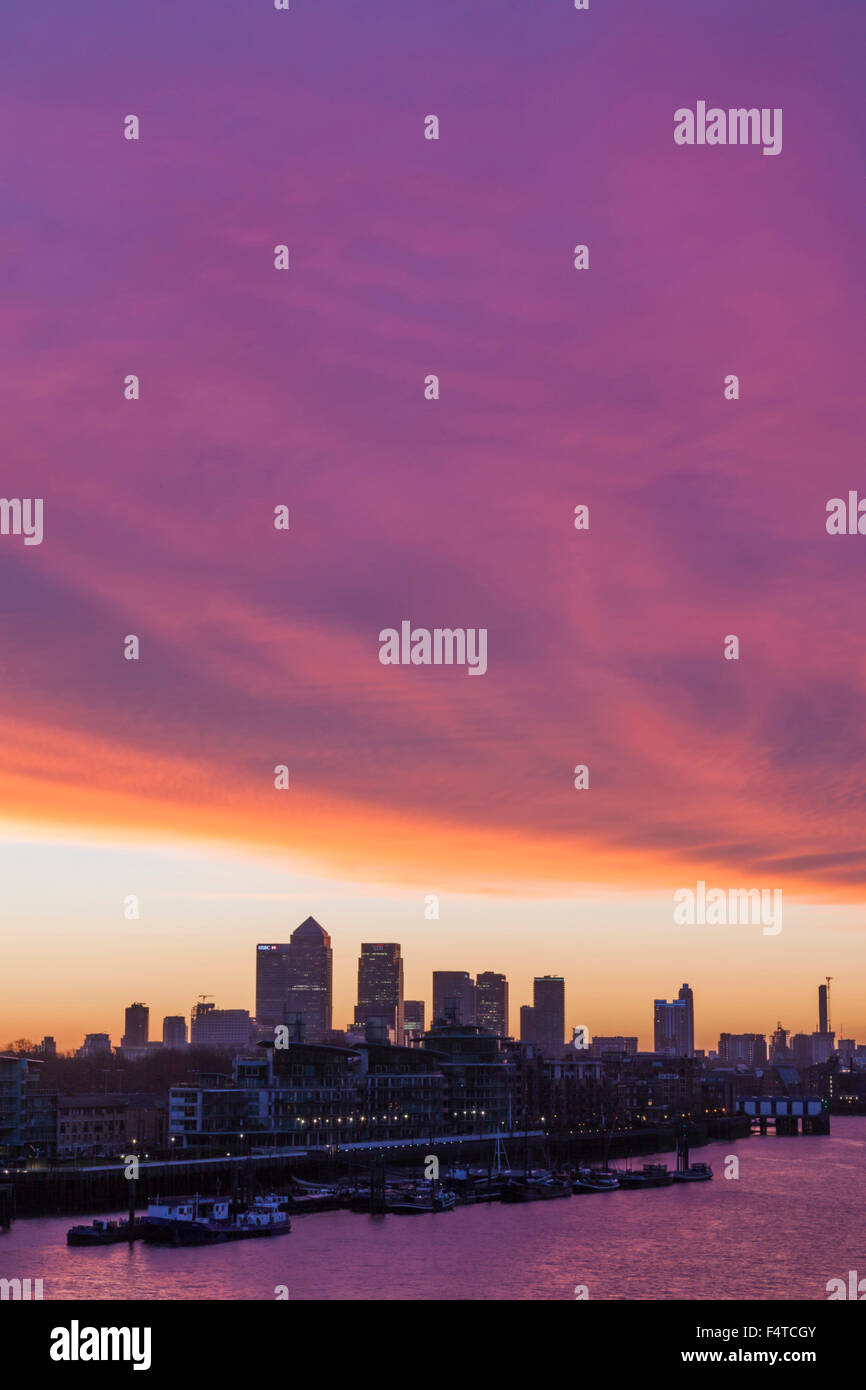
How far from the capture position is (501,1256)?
73.6m

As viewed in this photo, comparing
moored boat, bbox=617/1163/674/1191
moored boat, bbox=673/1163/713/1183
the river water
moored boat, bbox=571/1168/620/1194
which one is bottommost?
moored boat, bbox=673/1163/713/1183

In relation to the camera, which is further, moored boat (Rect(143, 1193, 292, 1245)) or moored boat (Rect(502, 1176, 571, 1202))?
moored boat (Rect(502, 1176, 571, 1202))

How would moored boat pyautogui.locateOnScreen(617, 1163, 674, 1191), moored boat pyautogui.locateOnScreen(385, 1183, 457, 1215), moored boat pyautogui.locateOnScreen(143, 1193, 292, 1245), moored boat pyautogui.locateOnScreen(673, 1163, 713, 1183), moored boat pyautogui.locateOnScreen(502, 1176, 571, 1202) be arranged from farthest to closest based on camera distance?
moored boat pyautogui.locateOnScreen(673, 1163, 713, 1183) < moored boat pyautogui.locateOnScreen(617, 1163, 674, 1191) < moored boat pyautogui.locateOnScreen(502, 1176, 571, 1202) < moored boat pyautogui.locateOnScreen(385, 1183, 457, 1215) < moored boat pyautogui.locateOnScreen(143, 1193, 292, 1245)

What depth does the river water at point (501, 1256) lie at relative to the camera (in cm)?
6328

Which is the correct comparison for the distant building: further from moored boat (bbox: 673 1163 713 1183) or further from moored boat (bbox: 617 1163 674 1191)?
moored boat (bbox: 673 1163 713 1183)

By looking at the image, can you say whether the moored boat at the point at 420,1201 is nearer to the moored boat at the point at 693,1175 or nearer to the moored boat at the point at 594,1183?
the moored boat at the point at 594,1183

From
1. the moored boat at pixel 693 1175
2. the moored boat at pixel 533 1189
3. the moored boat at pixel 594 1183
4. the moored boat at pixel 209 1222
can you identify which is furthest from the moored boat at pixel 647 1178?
the moored boat at pixel 209 1222

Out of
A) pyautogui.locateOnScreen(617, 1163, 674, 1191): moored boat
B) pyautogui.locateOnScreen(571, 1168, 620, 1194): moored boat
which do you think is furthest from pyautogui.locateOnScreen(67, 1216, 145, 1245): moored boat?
pyautogui.locateOnScreen(617, 1163, 674, 1191): moored boat

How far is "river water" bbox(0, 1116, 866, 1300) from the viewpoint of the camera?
63.3 m

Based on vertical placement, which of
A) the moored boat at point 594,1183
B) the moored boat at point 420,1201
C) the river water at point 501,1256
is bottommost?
the moored boat at point 594,1183

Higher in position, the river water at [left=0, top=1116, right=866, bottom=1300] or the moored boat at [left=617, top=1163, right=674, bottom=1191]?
the river water at [left=0, top=1116, right=866, bottom=1300]
